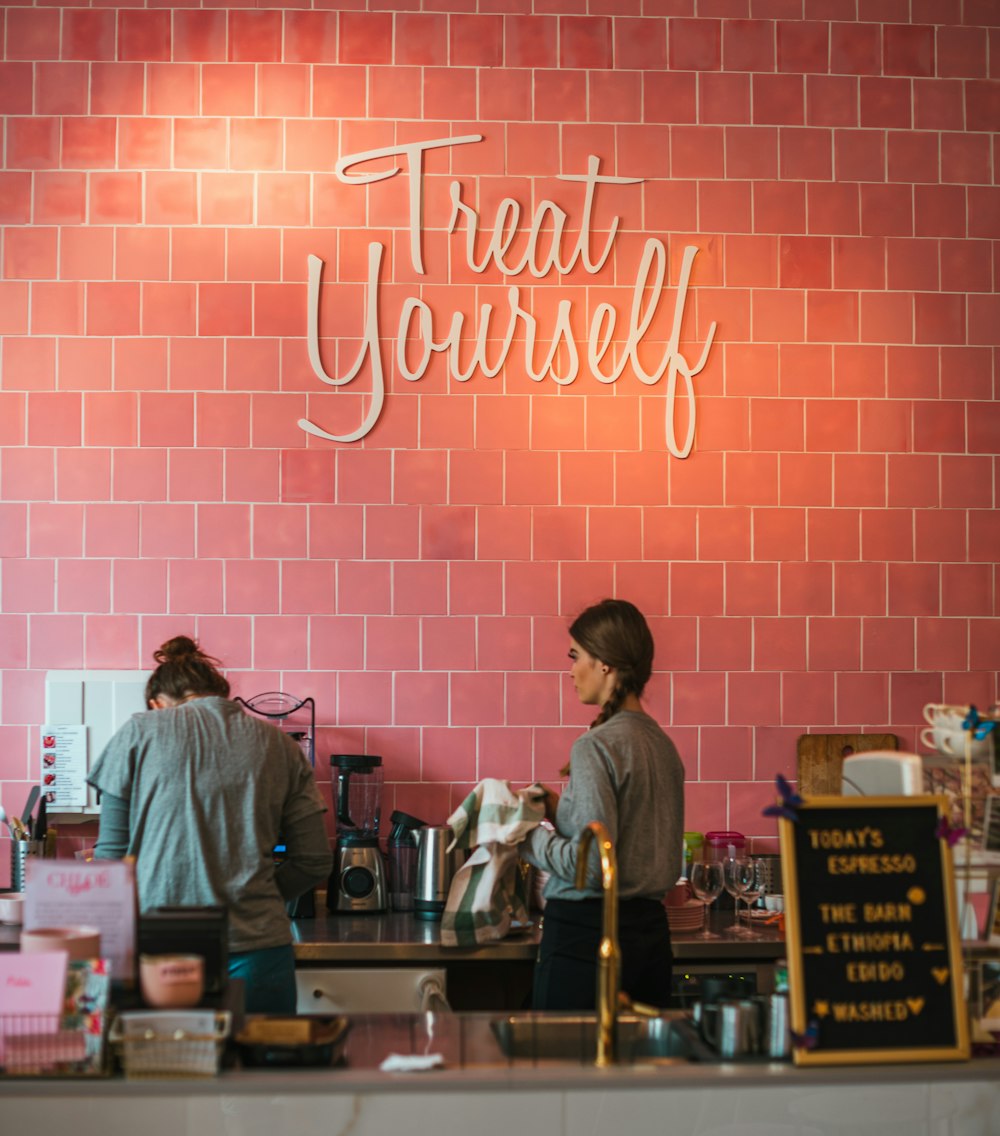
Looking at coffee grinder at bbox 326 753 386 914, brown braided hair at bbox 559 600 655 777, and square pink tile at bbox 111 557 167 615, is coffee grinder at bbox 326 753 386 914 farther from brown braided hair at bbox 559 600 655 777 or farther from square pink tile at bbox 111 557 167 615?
brown braided hair at bbox 559 600 655 777

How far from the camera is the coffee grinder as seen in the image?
354cm

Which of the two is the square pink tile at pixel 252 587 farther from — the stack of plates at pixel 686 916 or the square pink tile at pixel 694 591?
the stack of plates at pixel 686 916

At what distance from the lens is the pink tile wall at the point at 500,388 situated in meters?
3.84

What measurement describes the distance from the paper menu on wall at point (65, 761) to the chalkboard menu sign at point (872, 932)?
92.1 inches

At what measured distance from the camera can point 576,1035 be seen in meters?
2.26

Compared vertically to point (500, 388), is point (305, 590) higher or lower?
lower

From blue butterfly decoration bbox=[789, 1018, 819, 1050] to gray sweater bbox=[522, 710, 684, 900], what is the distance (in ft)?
2.56

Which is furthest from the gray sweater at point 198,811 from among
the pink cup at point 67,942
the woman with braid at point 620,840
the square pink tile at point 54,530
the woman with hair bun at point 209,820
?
the square pink tile at point 54,530

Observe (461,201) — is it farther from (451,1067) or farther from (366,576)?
(451,1067)

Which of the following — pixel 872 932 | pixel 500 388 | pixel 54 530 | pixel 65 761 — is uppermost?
pixel 500 388

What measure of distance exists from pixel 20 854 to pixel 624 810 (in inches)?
69.9

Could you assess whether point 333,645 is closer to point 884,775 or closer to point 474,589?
point 474,589

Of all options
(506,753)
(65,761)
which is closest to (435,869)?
(506,753)

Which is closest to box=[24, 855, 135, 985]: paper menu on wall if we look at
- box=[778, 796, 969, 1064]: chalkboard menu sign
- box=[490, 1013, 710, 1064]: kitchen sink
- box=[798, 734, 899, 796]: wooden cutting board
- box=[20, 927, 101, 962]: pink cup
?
box=[20, 927, 101, 962]: pink cup
